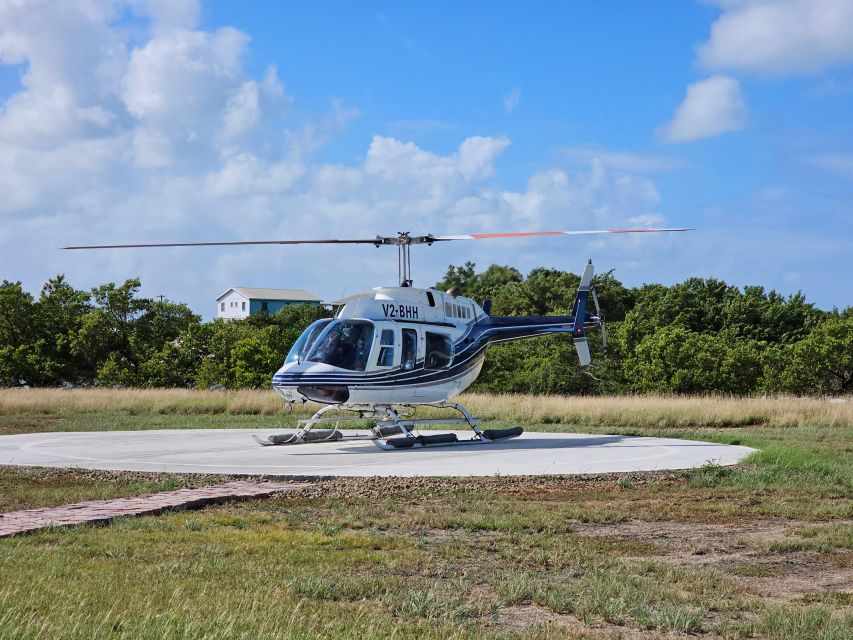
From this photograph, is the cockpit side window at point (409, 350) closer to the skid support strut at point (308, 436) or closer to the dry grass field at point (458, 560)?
the skid support strut at point (308, 436)

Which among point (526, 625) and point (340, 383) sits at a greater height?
point (340, 383)

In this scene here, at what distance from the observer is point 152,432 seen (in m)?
24.5

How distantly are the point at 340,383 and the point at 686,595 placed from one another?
508 inches

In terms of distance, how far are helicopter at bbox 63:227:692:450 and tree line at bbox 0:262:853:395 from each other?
79.2ft

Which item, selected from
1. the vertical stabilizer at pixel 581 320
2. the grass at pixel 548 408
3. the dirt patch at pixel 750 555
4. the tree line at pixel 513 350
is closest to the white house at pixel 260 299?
the tree line at pixel 513 350

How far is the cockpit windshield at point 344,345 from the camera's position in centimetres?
2014

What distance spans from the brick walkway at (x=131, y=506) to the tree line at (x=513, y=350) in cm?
3261

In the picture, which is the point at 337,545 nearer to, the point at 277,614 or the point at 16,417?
the point at 277,614

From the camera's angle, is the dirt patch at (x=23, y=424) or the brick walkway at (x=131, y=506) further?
the dirt patch at (x=23, y=424)

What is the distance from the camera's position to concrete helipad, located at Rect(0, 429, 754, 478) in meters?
16.2

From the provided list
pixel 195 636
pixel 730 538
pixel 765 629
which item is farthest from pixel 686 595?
pixel 195 636

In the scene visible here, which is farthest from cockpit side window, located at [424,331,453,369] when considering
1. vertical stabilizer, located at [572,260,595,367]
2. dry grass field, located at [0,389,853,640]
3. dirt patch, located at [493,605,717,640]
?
dirt patch, located at [493,605,717,640]

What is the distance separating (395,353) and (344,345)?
1282 mm

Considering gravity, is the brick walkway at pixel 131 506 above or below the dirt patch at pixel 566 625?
above
